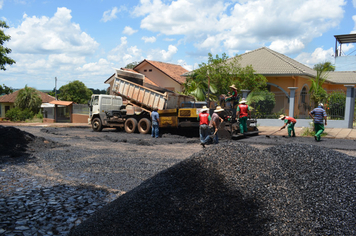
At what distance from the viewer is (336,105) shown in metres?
17.2

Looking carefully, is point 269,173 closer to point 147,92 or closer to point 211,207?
point 211,207

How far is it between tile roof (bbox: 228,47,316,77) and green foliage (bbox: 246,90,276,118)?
379cm

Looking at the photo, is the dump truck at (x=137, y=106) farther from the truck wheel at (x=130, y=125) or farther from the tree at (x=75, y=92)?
the tree at (x=75, y=92)

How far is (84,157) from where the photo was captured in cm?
883

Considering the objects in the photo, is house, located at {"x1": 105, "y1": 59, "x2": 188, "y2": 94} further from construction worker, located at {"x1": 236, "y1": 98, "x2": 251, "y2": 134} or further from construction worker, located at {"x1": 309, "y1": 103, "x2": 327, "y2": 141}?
construction worker, located at {"x1": 309, "y1": 103, "x2": 327, "y2": 141}

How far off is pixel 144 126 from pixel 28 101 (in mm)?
26234

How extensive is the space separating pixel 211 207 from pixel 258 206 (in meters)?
0.56

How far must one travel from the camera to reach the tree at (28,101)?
36562 mm

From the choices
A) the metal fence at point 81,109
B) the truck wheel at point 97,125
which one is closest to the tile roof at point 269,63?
the truck wheel at point 97,125

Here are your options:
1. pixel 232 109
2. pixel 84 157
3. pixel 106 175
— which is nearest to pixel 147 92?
pixel 232 109

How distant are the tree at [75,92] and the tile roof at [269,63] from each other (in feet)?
99.0

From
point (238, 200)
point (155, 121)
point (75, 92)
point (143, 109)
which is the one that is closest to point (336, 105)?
point (155, 121)

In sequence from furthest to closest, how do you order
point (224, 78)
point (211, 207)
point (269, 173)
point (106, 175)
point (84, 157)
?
point (224, 78) → point (84, 157) → point (106, 175) → point (269, 173) → point (211, 207)

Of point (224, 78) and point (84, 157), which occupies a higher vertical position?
point (224, 78)
